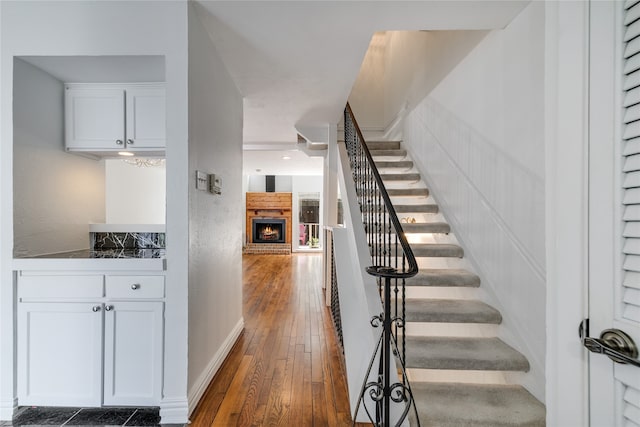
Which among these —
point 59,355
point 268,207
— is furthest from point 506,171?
point 268,207

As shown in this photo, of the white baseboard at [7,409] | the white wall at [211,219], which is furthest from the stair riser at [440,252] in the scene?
the white baseboard at [7,409]

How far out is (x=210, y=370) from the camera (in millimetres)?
2109

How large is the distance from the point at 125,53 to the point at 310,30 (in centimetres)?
124

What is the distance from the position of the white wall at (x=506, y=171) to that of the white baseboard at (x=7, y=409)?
3256mm

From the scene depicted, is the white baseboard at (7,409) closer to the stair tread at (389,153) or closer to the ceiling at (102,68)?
the ceiling at (102,68)

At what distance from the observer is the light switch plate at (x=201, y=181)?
1.90m

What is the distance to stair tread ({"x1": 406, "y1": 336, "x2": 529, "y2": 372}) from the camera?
1.91 m

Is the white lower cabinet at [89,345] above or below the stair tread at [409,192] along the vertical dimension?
below

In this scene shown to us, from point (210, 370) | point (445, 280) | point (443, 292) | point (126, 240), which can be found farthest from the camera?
point (443, 292)

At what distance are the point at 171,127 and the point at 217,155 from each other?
580 millimetres

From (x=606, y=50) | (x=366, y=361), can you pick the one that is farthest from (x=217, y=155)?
(x=606, y=50)

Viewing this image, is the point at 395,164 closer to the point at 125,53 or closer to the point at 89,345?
the point at 125,53

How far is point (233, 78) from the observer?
2.83 meters

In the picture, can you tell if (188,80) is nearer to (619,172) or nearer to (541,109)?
(619,172)
